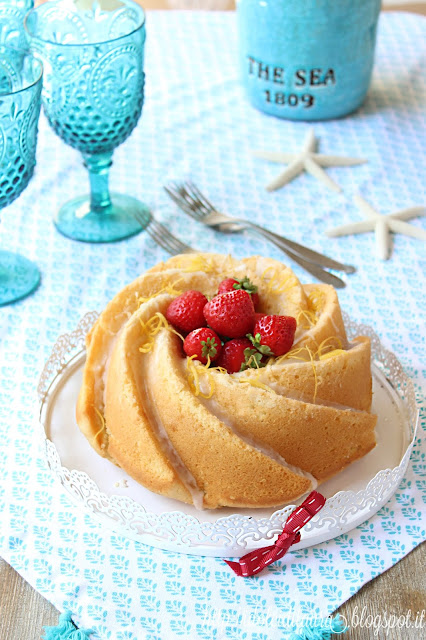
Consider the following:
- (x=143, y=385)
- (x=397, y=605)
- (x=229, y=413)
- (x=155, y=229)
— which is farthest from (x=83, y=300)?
(x=397, y=605)

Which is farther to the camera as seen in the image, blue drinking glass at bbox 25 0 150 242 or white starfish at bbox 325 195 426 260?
white starfish at bbox 325 195 426 260

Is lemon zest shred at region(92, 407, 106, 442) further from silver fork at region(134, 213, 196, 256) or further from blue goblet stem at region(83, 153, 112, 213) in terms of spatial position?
blue goblet stem at region(83, 153, 112, 213)

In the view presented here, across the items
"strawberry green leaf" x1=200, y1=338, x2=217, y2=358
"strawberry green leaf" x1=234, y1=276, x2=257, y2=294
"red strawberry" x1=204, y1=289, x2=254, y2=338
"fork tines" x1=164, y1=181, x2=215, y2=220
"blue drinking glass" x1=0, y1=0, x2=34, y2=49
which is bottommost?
"fork tines" x1=164, y1=181, x2=215, y2=220

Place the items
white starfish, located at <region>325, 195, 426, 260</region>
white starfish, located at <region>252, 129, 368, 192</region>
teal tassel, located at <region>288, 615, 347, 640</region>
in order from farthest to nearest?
white starfish, located at <region>252, 129, 368, 192</region> → white starfish, located at <region>325, 195, 426, 260</region> → teal tassel, located at <region>288, 615, 347, 640</region>

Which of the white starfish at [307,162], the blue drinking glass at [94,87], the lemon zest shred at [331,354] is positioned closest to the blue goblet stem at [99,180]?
the blue drinking glass at [94,87]

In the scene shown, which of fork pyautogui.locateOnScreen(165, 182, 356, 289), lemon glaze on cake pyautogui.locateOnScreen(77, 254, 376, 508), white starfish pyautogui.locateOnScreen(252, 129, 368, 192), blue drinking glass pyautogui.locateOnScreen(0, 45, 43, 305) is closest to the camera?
lemon glaze on cake pyautogui.locateOnScreen(77, 254, 376, 508)

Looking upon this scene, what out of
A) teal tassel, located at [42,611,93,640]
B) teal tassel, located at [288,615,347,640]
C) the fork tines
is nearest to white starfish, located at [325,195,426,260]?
the fork tines

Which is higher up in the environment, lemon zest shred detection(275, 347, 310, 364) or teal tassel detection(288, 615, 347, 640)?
lemon zest shred detection(275, 347, 310, 364)
